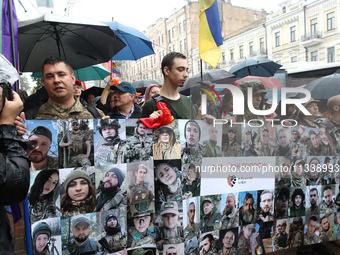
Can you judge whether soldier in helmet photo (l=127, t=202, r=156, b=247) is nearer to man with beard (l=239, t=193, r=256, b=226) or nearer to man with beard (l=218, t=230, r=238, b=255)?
man with beard (l=218, t=230, r=238, b=255)

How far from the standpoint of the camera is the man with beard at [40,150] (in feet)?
5.63

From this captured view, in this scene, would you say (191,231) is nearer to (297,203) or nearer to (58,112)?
(297,203)

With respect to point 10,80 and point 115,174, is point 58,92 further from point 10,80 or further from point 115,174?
point 10,80

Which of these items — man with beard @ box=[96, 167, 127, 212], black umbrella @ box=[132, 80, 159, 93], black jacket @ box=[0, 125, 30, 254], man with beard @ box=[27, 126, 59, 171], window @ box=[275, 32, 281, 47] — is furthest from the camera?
black umbrella @ box=[132, 80, 159, 93]

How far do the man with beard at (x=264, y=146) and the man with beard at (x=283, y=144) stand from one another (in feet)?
0.18

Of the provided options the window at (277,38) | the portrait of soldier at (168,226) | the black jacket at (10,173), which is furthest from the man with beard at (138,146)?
the window at (277,38)

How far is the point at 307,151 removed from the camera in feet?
7.53

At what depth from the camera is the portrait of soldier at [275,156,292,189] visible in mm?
2238

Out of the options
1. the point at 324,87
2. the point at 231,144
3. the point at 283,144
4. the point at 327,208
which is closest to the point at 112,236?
the point at 231,144

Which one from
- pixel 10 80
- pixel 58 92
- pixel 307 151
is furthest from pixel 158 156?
pixel 307 151

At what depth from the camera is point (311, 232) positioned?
2.37 meters

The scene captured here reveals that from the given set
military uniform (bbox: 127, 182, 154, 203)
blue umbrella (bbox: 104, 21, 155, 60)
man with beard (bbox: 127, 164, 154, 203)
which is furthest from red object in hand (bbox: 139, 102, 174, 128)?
blue umbrella (bbox: 104, 21, 155, 60)

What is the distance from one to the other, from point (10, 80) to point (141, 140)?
0.98 m

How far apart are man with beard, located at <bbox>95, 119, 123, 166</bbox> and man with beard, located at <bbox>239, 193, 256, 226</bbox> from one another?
3.30 ft
